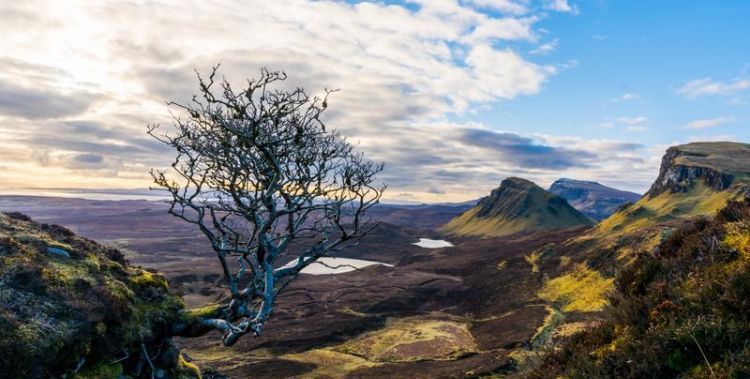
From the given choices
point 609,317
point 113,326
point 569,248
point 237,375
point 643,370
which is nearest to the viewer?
point 643,370

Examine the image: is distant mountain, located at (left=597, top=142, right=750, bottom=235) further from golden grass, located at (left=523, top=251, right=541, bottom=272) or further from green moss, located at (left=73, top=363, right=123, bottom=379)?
green moss, located at (left=73, top=363, right=123, bottom=379)

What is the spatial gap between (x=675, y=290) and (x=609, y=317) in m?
1.91

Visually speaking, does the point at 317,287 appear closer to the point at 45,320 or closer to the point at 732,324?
the point at 45,320

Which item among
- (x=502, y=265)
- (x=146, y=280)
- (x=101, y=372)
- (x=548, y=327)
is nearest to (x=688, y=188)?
(x=502, y=265)

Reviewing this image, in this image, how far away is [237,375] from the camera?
44.6 meters

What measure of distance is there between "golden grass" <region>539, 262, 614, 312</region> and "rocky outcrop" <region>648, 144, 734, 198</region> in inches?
3473

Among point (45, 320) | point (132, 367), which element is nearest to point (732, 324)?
point (45, 320)

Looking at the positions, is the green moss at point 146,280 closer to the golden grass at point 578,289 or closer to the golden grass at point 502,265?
the golden grass at point 578,289

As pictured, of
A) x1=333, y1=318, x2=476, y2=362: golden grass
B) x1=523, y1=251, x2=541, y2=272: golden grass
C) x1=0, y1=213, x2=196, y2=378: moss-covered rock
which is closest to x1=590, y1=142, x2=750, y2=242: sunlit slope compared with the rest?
x1=523, y1=251, x2=541, y2=272: golden grass

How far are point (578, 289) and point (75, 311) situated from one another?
248 feet

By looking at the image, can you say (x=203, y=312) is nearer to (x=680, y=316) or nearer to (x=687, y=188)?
(x=680, y=316)

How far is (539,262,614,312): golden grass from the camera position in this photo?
6331cm

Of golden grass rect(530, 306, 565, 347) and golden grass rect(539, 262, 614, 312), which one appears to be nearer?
golden grass rect(530, 306, 565, 347)

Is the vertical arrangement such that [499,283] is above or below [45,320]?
below
